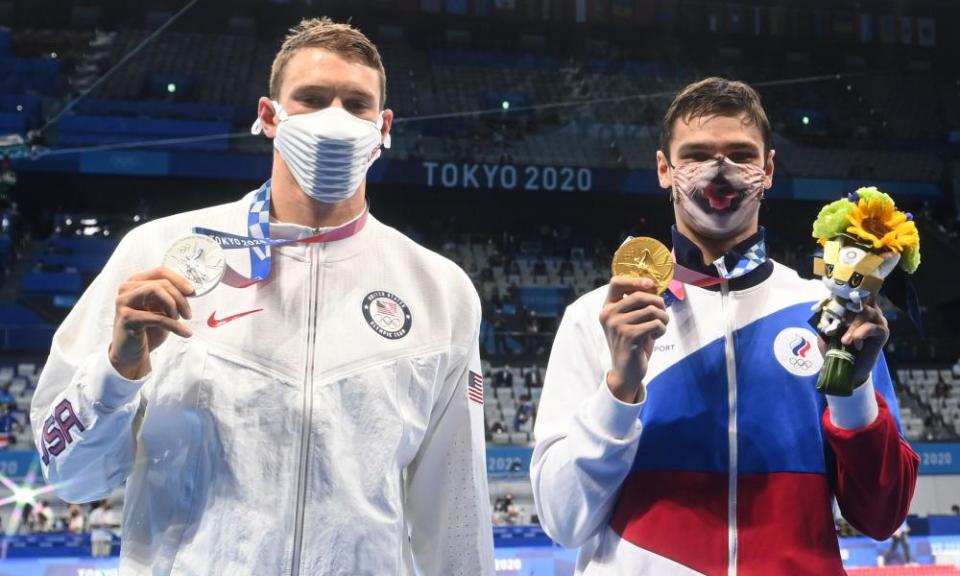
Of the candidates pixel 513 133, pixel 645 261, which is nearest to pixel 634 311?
pixel 645 261

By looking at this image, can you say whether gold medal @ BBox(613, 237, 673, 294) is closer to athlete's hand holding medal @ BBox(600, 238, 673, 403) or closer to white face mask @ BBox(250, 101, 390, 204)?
athlete's hand holding medal @ BBox(600, 238, 673, 403)

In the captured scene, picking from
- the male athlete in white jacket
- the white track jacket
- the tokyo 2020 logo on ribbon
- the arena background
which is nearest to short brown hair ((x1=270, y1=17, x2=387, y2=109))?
the male athlete in white jacket

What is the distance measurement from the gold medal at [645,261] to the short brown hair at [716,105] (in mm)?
402

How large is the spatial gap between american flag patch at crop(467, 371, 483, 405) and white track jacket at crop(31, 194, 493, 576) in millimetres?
106

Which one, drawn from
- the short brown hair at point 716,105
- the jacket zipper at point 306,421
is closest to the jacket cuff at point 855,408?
the short brown hair at point 716,105

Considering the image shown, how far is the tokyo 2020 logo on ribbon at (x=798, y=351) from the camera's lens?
2188mm

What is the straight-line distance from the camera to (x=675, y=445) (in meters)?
2.15

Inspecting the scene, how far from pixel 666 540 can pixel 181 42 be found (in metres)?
23.0

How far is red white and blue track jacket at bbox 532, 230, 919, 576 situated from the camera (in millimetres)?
2049

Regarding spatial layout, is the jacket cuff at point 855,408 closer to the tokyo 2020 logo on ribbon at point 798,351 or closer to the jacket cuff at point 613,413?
the tokyo 2020 logo on ribbon at point 798,351

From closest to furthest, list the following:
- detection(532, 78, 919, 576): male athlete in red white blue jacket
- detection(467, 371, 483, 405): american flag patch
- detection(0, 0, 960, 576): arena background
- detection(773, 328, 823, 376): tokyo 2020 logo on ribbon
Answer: detection(532, 78, 919, 576): male athlete in red white blue jacket < detection(773, 328, 823, 376): tokyo 2020 logo on ribbon < detection(467, 371, 483, 405): american flag patch < detection(0, 0, 960, 576): arena background

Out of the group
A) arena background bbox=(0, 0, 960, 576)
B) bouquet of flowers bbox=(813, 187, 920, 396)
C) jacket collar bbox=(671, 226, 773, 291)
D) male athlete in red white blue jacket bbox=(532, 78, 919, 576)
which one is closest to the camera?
bouquet of flowers bbox=(813, 187, 920, 396)

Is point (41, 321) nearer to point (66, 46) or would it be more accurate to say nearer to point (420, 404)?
point (66, 46)

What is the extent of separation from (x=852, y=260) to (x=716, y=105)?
53 centimetres
